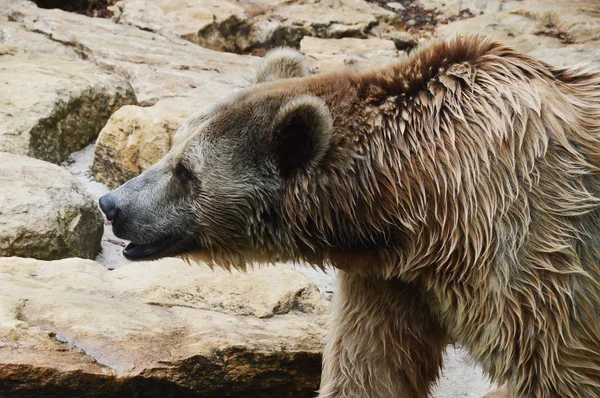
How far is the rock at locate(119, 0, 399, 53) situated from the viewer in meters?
11.7

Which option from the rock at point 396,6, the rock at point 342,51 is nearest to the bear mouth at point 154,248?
the rock at point 342,51

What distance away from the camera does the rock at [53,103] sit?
7.10 meters

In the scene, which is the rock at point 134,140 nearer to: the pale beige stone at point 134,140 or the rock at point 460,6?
the pale beige stone at point 134,140

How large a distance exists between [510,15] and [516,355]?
10196 mm

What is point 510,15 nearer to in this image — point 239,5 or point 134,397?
point 239,5

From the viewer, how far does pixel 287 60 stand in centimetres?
426

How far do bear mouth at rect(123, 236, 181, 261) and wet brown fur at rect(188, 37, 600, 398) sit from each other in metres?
0.44

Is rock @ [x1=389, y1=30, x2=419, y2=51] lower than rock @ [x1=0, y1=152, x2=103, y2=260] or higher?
lower

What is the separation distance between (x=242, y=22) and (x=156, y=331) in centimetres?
846

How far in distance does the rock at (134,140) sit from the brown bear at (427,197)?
2.97 meters

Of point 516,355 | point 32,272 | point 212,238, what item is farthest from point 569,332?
point 32,272

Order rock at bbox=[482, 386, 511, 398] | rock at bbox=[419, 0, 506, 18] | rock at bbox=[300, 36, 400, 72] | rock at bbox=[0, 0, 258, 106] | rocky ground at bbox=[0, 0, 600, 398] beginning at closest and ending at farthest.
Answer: rocky ground at bbox=[0, 0, 600, 398] → rock at bbox=[482, 386, 511, 398] → rock at bbox=[0, 0, 258, 106] → rock at bbox=[300, 36, 400, 72] → rock at bbox=[419, 0, 506, 18]

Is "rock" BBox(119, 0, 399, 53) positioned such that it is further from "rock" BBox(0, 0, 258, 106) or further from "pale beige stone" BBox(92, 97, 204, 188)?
"pale beige stone" BBox(92, 97, 204, 188)

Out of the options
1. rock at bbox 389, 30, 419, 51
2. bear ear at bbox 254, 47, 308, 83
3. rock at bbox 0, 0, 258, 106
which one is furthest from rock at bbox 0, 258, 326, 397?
rock at bbox 389, 30, 419, 51
